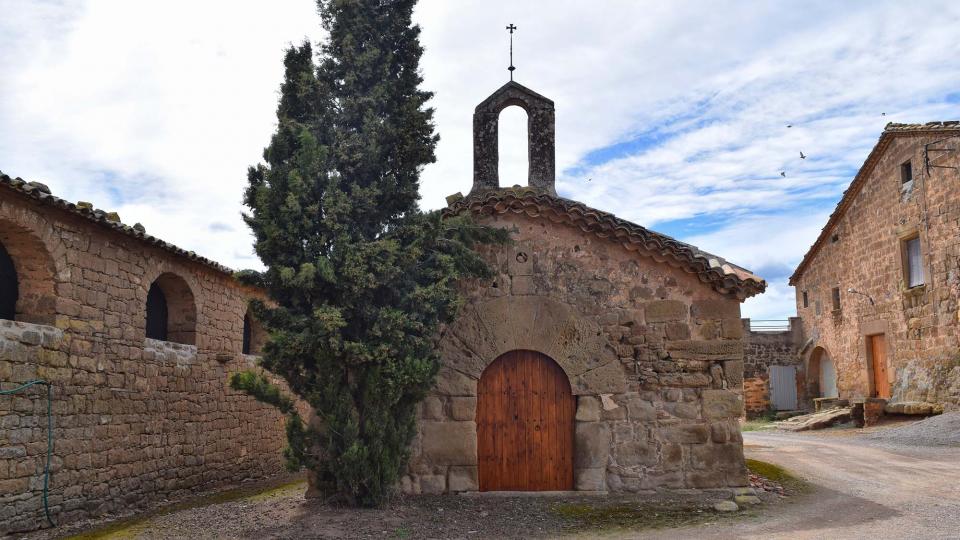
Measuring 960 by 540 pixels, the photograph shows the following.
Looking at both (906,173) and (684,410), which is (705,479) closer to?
(684,410)

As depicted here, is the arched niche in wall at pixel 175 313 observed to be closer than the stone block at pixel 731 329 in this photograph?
No

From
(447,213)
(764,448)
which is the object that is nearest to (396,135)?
(447,213)

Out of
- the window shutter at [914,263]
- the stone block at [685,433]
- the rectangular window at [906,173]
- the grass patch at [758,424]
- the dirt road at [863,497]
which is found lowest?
the grass patch at [758,424]

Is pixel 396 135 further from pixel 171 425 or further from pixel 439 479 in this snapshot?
pixel 171 425

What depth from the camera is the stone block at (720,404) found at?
921 cm

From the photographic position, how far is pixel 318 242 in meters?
8.37

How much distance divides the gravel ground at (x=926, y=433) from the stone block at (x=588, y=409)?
8.60 m

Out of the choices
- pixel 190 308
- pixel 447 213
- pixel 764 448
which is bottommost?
pixel 764 448

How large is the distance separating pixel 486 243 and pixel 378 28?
278 centimetres

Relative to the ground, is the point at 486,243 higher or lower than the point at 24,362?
higher

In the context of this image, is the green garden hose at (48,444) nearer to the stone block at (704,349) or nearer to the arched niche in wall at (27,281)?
the arched niche in wall at (27,281)

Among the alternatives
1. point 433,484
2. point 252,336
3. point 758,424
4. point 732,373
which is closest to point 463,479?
point 433,484

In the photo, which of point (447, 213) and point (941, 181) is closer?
point (447, 213)

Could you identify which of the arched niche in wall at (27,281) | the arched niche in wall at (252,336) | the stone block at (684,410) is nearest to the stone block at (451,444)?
the stone block at (684,410)
